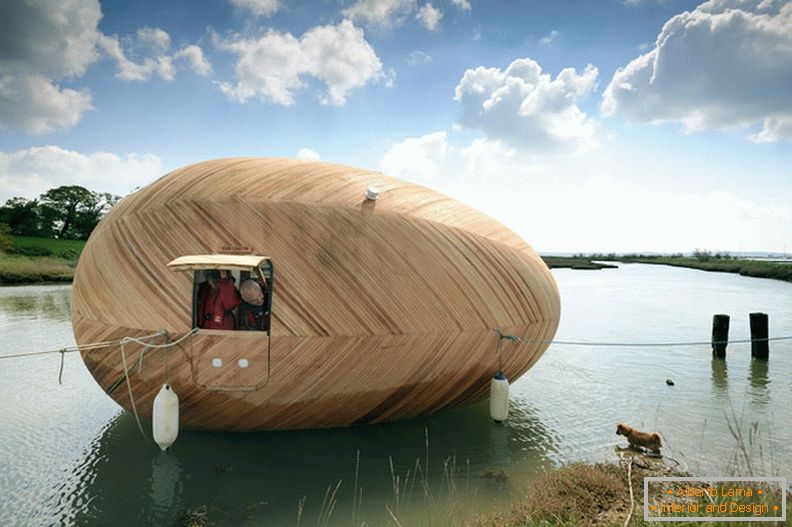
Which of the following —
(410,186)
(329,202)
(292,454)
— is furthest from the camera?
(410,186)

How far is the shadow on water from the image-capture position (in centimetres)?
538

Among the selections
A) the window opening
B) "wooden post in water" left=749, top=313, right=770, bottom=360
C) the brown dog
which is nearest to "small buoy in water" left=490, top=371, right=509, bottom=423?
the brown dog

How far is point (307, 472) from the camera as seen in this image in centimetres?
631

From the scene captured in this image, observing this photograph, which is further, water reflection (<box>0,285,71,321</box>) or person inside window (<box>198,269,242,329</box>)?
water reflection (<box>0,285,71,321</box>)

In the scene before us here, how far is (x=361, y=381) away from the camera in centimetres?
697

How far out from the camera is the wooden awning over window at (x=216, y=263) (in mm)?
6137

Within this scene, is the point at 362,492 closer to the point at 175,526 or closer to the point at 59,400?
the point at 175,526

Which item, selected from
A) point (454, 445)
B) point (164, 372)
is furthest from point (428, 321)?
point (164, 372)

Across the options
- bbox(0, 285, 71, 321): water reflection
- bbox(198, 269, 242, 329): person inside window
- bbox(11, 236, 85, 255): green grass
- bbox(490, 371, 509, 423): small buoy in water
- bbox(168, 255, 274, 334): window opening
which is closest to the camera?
bbox(168, 255, 274, 334): window opening

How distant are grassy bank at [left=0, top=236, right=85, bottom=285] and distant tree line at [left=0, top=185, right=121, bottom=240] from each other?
12.5 meters

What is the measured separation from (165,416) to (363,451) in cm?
281

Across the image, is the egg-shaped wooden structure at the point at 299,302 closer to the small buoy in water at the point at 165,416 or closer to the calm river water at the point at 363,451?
the small buoy in water at the point at 165,416

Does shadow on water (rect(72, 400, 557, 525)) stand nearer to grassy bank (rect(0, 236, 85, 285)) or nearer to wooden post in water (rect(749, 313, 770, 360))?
wooden post in water (rect(749, 313, 770, 360))

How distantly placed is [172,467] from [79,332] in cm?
292
